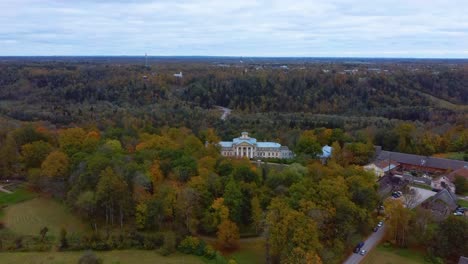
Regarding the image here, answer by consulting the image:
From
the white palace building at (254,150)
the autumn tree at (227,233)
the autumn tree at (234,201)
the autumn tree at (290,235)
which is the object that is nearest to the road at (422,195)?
the autumn tree at (290,235)

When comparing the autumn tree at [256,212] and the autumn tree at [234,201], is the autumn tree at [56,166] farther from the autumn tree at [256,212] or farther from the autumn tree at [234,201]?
the autumn tree at [256,212]

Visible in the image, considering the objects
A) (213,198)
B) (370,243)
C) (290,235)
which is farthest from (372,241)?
(213,198)

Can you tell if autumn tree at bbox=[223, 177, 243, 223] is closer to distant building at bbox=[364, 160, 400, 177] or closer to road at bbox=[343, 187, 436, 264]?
road at bbox=[343, 187, 436, 264]

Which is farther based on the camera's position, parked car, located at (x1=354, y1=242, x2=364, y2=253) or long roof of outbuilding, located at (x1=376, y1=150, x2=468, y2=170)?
long roof of outbuilding, located at (x1=376, y1=150, x2=468, y2=170)

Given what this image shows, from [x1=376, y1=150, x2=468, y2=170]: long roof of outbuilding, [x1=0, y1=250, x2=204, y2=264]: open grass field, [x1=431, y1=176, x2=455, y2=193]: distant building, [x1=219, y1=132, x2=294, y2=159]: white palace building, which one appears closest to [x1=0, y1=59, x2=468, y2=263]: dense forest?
[x1=0, y1=250, x2=204, y2=264]: open grass field

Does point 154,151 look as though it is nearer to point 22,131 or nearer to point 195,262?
point 195,262

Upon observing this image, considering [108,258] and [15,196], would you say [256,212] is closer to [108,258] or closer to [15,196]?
[108,258]
